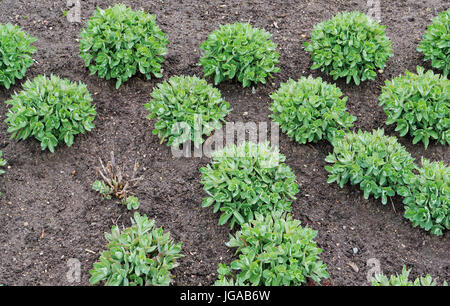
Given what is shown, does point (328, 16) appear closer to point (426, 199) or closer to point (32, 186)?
point (426, 199)

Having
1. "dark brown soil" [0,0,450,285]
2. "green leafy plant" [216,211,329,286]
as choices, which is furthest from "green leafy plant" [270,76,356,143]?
"green leafy plant" [216,211,329,286]

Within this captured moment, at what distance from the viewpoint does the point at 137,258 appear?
415 centimetres

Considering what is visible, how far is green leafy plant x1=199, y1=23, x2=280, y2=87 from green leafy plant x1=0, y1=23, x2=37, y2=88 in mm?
1960

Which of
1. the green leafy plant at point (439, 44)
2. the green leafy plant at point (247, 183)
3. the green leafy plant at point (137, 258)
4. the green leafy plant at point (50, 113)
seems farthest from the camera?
the green leafy plant at point (439, 44)

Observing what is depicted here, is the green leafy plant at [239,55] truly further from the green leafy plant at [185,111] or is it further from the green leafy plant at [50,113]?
the green leafy plant at [50,113]

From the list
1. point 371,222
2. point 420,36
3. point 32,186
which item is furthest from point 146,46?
point 420,36

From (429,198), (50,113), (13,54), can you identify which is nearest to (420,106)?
(429,198)

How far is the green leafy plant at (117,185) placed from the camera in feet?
16.1

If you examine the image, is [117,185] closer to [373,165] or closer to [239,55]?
[239,55]

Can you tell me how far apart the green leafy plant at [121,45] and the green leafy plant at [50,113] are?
1.86 feet

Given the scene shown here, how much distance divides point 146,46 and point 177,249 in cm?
245

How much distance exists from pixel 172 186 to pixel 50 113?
1.39 meters

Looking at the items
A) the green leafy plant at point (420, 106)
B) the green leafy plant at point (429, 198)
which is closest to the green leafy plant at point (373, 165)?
the green leafy plant at point (429, 198)

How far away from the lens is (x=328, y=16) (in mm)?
6945
